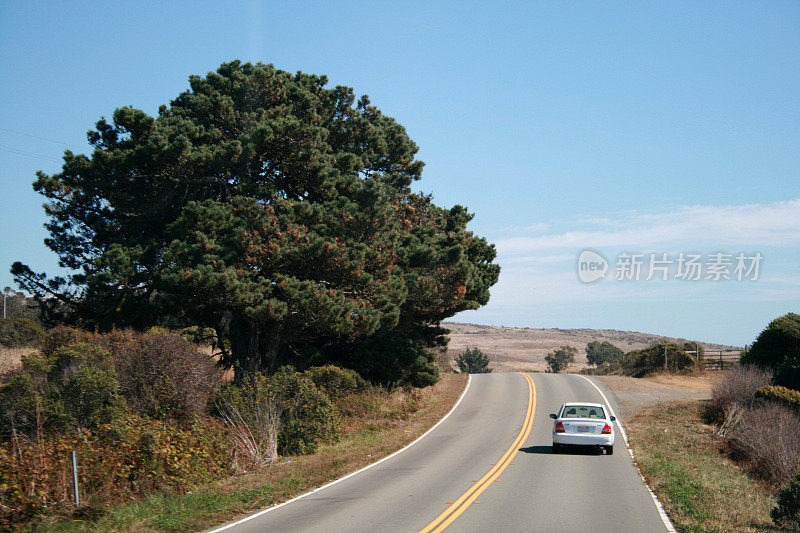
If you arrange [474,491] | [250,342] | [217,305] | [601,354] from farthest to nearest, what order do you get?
[601,354]
[250,342]
[217,305]
[474,491]

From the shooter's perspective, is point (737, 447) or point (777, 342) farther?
point (777, 342)

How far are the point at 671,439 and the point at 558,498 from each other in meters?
14.5

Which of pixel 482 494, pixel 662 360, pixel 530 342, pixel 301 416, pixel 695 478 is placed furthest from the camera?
pixel 530 342

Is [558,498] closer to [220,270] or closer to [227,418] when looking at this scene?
[227,418]

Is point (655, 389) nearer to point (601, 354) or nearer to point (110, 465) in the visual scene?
point (110, 465)

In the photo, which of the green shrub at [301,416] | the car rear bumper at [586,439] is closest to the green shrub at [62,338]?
the green shrub at [301,416]

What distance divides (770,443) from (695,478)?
6735mm

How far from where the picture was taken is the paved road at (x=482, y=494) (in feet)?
36.0

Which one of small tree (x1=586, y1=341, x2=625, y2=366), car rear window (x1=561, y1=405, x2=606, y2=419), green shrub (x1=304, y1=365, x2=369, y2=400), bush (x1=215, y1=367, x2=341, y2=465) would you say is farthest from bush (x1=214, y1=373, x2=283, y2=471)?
small tree (x1=586, y1=341, x2=625, y2=366)

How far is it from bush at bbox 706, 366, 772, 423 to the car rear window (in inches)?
434

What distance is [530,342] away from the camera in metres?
166

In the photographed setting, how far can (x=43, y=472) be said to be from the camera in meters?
12.1

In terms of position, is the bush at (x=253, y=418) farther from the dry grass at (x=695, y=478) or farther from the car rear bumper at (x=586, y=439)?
the dry grass at (x=695, y=478)

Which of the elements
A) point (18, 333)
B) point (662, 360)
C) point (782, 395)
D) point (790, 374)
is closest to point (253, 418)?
point (782, 395)
